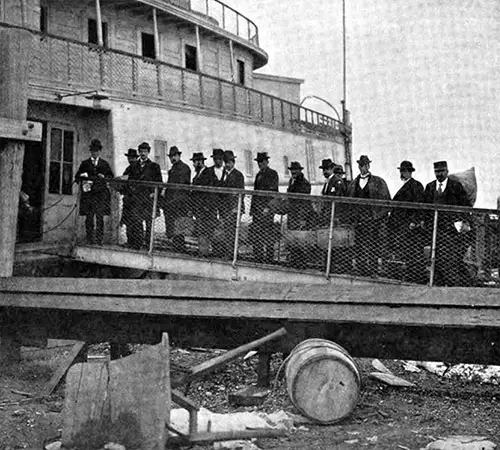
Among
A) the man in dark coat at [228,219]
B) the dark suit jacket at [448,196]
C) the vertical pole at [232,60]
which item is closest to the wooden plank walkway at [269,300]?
the dark suit jacket at [448,196]

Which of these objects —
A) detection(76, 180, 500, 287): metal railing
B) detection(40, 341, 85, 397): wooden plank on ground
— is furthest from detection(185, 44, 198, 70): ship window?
detection(40, 341, 85, 397): wooden plank on ground

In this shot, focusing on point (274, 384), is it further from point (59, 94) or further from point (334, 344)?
point (59, 94)

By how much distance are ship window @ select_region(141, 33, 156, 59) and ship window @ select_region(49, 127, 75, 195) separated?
5.58 m

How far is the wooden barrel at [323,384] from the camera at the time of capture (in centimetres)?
666

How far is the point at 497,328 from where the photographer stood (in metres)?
7.00

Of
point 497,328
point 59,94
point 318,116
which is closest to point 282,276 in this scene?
point 497,328

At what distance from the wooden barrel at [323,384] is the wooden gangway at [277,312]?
613mm

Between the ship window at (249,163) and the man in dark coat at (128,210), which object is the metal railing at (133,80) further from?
the man in dark coat at (128,210)

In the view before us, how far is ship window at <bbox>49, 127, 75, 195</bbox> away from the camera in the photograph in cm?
1438

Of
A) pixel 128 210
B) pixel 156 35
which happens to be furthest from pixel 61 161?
pixel 156 35

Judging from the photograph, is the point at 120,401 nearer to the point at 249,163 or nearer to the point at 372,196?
the point at 372,196

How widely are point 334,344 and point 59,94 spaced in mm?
9371

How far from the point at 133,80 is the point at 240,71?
9191 millimetres

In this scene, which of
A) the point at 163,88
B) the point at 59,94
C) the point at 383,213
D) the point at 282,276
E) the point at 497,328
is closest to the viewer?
the point at 497,328
